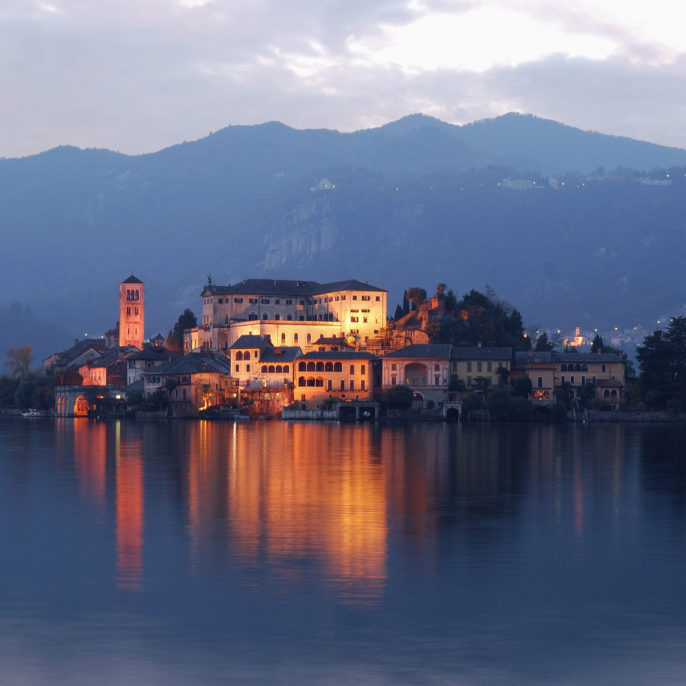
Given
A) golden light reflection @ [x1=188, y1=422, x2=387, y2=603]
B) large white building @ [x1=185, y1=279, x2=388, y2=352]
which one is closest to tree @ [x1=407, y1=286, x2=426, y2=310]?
large white building @ [x1=185, y1=279, x2=388, y2=352]

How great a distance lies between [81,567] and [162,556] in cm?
223

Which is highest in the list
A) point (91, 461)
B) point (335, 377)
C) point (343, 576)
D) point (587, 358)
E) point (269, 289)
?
point (269, 289)

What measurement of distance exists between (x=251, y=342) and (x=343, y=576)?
112264 mm

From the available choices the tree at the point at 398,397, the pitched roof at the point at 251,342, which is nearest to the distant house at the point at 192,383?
the pitched roof at the point at 251,342

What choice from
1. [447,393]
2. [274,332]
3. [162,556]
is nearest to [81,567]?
[162,556]

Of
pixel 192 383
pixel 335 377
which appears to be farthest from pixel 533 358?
pixel 192 383

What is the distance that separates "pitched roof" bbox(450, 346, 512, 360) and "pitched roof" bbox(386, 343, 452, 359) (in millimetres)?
1144

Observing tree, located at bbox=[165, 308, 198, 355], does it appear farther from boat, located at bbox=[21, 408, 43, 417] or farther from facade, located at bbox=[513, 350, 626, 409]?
facade, located at bbox=[513, 350, 626, 409]

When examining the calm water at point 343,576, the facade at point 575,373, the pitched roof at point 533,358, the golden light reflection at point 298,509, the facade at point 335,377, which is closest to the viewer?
the calm water at point 343,576

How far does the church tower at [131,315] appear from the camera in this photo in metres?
184

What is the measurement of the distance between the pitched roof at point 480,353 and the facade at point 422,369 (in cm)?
104

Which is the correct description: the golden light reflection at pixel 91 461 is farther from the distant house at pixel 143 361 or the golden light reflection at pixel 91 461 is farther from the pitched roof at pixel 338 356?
the distant house at pixel 143 361

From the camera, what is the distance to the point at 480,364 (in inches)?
5049

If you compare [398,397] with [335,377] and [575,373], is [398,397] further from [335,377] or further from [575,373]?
[575,373]
